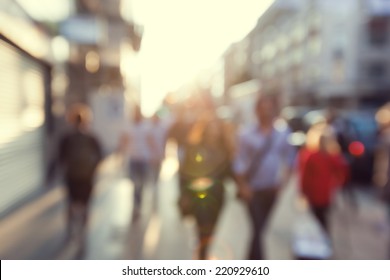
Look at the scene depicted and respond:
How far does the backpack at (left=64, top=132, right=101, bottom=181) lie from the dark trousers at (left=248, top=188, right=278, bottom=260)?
6.15 feet

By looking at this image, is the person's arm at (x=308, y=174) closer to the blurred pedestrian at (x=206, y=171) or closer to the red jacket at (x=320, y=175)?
the red jacket at (x=320, y=175)

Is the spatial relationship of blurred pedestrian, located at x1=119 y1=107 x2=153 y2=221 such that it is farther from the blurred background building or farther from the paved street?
the blurred background building

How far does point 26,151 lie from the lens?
25.8ft

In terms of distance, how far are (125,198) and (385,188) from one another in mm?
4970

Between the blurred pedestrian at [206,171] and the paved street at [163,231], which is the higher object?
the blurred pedestrian at [206,171]

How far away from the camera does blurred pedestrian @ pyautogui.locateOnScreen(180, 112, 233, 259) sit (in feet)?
11.9

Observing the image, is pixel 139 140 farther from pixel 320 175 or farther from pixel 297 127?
pixel 297 127

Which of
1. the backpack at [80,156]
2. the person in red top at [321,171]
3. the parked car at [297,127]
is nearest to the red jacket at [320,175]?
the person in red top at [321,171]

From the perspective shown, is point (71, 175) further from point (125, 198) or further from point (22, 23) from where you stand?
point (22, 23)

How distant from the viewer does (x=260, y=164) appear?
12.5 feet

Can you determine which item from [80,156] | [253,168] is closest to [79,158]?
[80,156]

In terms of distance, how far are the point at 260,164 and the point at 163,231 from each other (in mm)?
2215

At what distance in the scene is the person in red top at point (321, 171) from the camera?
4.12 m

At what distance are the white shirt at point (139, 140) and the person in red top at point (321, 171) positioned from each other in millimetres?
2640
